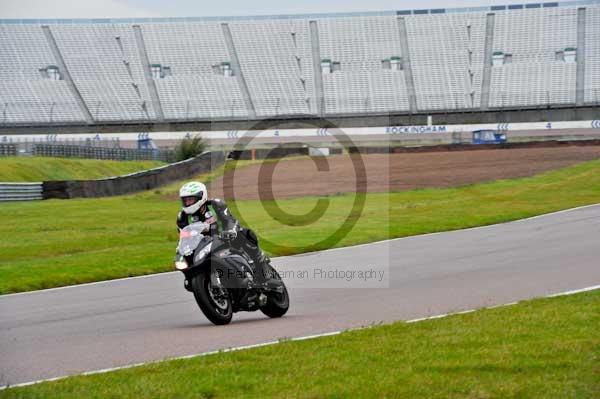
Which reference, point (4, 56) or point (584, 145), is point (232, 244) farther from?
point (4, 56)

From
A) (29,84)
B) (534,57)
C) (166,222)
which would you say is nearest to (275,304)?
(166,222)

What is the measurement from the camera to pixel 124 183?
38.7 metres

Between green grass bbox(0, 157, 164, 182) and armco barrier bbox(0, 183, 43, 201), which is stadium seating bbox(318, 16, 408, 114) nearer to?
green grass bbox(0, 157, 164, 182)

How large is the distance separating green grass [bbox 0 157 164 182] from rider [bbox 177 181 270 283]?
101 ft

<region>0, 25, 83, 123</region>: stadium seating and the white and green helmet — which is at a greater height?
<region>0, 25, 83, 123</region>: stadium seating

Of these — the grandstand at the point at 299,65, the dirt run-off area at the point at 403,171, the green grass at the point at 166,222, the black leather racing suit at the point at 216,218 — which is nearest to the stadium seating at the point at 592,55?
the grandstand at the point at 299,65

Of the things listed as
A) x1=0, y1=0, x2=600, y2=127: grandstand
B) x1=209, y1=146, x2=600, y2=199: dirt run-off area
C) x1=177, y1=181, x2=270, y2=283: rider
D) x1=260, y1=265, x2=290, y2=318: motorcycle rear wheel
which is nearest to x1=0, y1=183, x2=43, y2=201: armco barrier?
x1=209, y1=146, x2=600, y2=199: dirt run-off area

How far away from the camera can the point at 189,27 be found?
72.5m

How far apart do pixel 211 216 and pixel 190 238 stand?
1.41 ft

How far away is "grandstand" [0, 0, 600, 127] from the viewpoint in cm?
6425

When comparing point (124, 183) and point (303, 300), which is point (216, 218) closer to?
point (303, 300)

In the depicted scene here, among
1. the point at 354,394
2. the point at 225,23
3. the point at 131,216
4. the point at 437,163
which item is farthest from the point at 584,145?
the point at 354,394

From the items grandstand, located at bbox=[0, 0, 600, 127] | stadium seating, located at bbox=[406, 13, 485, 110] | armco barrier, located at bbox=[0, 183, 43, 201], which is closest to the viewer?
armco barrier, located at bbox=[0, 183, 43, 201]

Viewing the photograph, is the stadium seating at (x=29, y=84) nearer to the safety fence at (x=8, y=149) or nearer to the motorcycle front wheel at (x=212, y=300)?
the safety fence at (x=8, y=149)
